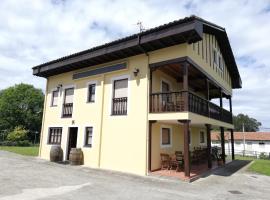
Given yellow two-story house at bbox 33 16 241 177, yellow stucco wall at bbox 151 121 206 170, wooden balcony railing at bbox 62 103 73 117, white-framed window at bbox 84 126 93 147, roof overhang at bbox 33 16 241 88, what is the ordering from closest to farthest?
roof overhang at bbox 33 16 241 88 < yellow two-story house at bbox 33 16 241 177 < yellow stucco wall at bbox 151 121 206 170 < white-framed window at bbox 84 126 93 147 < wooden balcony railing at bbox 62 103 73 117

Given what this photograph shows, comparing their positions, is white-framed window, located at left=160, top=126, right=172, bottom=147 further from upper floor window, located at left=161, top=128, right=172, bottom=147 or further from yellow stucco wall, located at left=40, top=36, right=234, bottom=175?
yellow stucco wall, located at left=40, top=36, right=234, bottom=175

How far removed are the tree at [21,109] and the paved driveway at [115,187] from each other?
40.6m

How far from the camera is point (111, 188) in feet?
27.3

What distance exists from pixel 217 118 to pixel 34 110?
150 ft

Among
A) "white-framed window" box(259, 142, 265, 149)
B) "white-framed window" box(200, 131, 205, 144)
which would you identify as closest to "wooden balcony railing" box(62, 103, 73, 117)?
"white-framed window" box(200, 131, 205, 144)

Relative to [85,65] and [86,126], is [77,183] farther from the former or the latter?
[85,65]

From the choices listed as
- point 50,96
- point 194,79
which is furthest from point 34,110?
point 194,79

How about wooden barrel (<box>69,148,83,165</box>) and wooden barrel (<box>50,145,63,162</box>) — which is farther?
wooden barrel (<box>50,145,63,162</box>)

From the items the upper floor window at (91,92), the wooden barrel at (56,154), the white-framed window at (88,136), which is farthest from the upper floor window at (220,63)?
the wooden barrel at (56,154)

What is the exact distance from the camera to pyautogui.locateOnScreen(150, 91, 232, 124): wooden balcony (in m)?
10.9

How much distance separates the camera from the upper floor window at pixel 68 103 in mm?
15719

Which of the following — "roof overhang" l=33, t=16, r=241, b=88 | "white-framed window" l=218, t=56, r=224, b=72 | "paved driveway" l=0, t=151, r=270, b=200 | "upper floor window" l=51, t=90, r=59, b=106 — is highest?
"white-framed window" l=218, t=56, r=224, b=72

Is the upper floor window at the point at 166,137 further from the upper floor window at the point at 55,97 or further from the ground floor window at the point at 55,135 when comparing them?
the upper floor window at the point at 55,97

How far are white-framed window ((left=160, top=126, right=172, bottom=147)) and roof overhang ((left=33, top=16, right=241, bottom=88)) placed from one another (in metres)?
4.72
